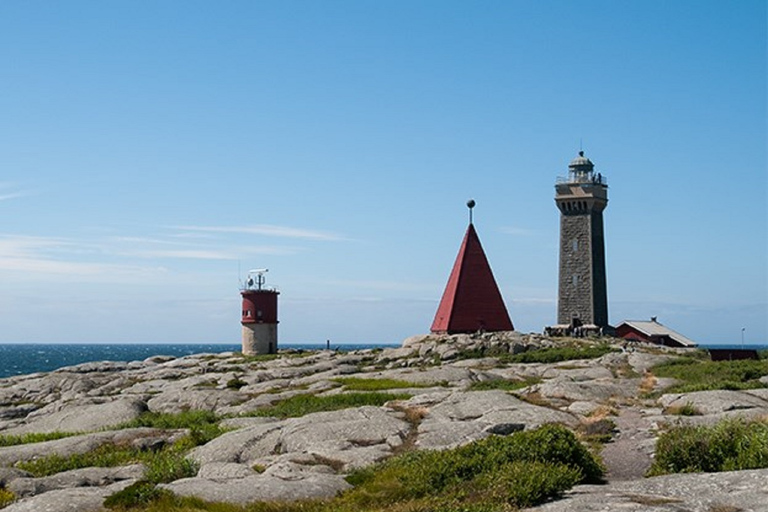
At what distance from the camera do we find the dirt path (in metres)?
18.1

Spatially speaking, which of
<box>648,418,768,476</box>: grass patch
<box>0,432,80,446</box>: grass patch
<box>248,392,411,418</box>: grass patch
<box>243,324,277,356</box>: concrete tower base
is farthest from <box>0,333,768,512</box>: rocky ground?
<box>243,324,277,356</box>: concrete tower base

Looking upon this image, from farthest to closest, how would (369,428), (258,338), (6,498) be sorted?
(258,338) → (369,428) → (6,498)

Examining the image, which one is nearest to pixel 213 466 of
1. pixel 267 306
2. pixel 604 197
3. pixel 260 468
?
pixel 260 468

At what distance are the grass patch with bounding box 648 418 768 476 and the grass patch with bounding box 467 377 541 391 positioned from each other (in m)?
16.6

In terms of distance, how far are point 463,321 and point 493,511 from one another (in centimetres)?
5130

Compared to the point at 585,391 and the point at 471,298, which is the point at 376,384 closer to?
the point at 585,391

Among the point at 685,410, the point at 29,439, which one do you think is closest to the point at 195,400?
the point at 29,439

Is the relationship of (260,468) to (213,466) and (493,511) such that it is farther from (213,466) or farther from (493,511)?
(493,511)

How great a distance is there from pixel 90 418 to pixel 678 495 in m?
26.5

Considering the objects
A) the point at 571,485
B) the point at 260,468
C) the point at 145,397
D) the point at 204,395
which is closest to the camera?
the point at 571,485

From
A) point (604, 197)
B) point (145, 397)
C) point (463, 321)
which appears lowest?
point (145, 397)

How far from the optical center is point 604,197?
81.9 meters

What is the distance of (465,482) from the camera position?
15.6m

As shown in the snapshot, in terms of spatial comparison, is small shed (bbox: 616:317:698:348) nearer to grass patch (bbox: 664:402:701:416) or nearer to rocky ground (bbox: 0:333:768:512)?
rocky ground (bbox: 0:333:768:512)
